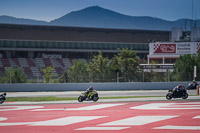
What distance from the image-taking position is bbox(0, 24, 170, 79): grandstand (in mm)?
75750

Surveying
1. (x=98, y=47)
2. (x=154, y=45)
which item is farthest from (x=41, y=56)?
(x=154, y=45)

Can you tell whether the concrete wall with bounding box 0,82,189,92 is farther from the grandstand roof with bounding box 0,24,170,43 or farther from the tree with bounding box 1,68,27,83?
the grandstand roof with bounding box 0,24,170,43

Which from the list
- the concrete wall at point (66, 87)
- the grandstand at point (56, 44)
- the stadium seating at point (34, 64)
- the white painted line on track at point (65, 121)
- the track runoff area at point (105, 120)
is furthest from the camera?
the grandstand at point (56, 44)

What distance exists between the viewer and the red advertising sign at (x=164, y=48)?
74.3m

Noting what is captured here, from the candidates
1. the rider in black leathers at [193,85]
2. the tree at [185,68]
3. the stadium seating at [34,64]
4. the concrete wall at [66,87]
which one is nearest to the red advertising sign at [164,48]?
the stadium seating at [34,64]

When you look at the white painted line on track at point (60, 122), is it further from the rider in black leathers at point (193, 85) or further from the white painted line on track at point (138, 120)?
the rider in black leathers at point (193, 85)

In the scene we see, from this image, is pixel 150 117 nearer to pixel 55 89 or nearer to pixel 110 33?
pixel 55 89

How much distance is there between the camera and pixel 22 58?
254 feet

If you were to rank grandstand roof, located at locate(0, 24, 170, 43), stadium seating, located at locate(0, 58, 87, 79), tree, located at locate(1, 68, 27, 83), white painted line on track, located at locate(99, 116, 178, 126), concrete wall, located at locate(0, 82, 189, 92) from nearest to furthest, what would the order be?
white painted line on track, located at locate(99, 116, 178, 126) → concrete wall, located at locate(0, 82, 189, 92) → tree, located at locate(1, 68, 27, 83) → stadium seating, located at locate(0, 58, 87, 79) → grandstand roof, located at locate(0, 24, 170, 43)

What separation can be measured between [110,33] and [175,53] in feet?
A: 57.7

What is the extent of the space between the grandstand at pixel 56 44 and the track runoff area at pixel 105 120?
52590 mm

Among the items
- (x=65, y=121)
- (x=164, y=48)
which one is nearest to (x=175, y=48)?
(x=164, y=48)

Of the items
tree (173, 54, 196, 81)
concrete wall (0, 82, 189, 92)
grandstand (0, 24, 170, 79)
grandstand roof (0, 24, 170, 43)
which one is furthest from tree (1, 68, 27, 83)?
grandstand roof (0, 24, 170, 43)

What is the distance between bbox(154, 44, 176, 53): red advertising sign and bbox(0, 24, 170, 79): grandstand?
6.12 meters
